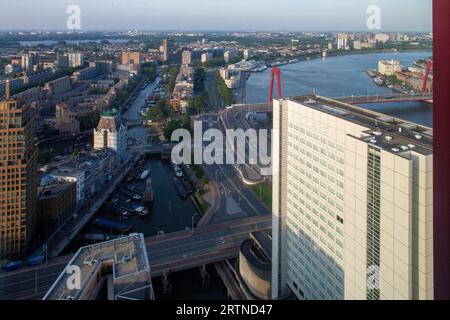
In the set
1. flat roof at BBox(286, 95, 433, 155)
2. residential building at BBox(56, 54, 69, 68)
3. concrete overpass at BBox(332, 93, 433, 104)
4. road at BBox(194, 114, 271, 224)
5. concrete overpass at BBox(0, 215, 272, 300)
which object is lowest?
concrete overpass at BBox(0, 215, 272, 300)

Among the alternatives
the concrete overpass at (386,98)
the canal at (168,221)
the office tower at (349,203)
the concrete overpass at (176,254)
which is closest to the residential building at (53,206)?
the canal at (168,221)

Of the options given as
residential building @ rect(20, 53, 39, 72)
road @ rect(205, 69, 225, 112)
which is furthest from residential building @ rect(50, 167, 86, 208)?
residential building @ rect(20, 53, 39, 72)

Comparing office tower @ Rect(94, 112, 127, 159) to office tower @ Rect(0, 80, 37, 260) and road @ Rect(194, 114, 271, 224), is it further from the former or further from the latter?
office tower @ Rect(0, 80, 37, 260)

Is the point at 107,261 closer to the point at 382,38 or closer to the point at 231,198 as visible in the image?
the point at 231,198

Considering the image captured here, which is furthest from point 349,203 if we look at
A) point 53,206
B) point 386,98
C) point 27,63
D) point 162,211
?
point 27,63

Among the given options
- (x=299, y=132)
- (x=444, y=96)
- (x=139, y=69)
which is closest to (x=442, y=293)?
(x=444, y=96)

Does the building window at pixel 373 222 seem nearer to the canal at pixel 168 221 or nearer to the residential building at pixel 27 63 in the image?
the canal at pixel 168 221
